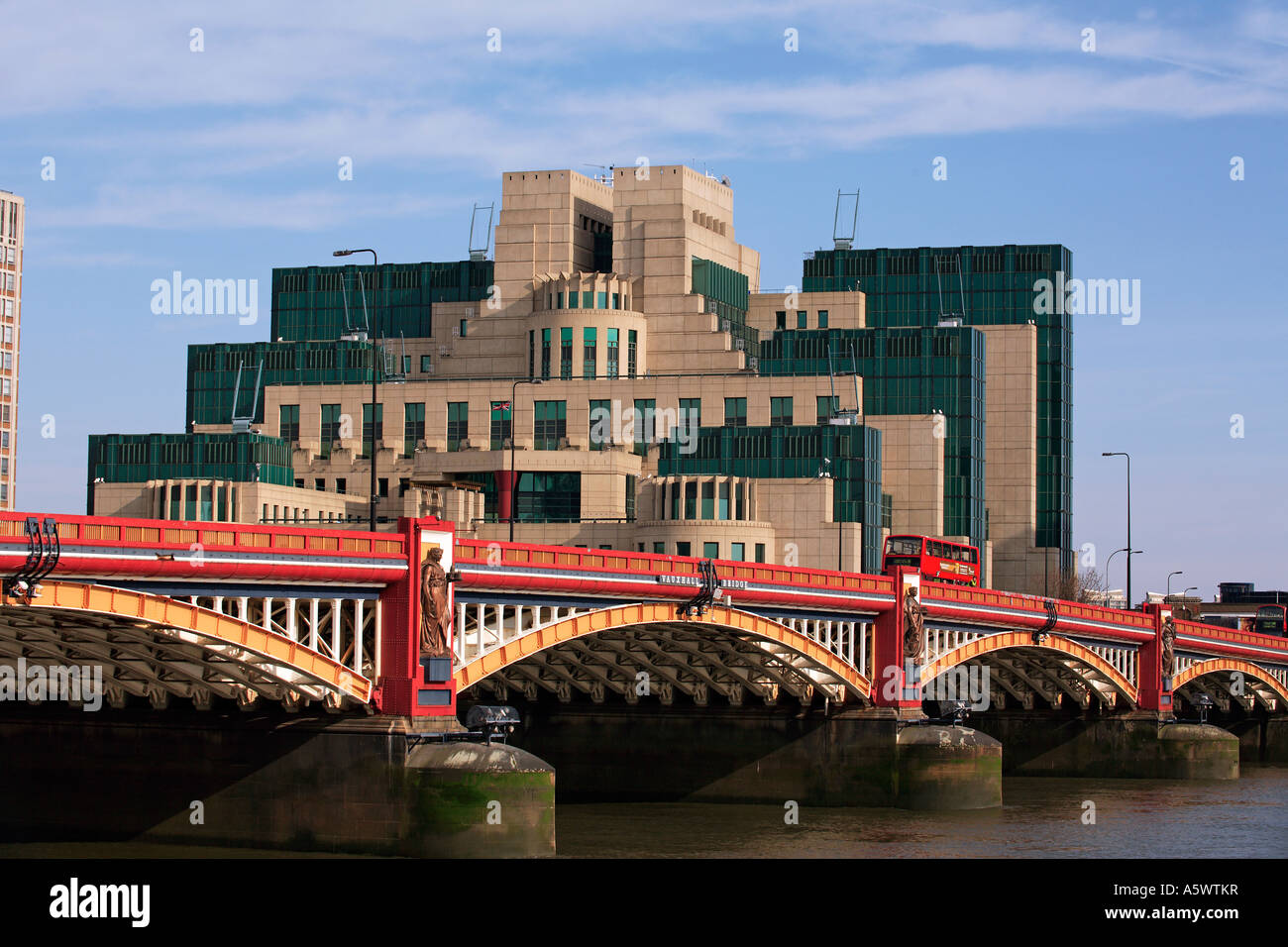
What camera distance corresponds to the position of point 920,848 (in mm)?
62844

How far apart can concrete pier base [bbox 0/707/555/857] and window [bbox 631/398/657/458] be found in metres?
89.9

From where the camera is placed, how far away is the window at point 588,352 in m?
153

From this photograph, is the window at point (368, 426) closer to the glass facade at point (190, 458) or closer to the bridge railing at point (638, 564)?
the glass facade at point (190, 458)

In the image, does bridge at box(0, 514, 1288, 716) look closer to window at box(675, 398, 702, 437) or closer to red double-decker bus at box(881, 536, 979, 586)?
red double-decker bus at box(881, 536, 979, 586)

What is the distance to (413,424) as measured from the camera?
155 m

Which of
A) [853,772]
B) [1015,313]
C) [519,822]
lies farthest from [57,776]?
[1015,313]

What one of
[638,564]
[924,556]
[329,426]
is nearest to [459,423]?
[329,426]

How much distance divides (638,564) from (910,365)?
97398 millimetres

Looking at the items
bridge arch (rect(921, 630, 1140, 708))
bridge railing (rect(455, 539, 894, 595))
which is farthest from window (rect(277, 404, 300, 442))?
bridge railing (rect(455, 539, 894, 595))

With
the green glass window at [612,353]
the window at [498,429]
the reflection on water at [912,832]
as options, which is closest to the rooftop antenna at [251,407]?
the window at [498,429]

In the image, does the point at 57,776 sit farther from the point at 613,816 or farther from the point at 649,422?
the point at 649,422

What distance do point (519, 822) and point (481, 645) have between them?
665 centimetres

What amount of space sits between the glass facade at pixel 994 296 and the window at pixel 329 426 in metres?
46.5
